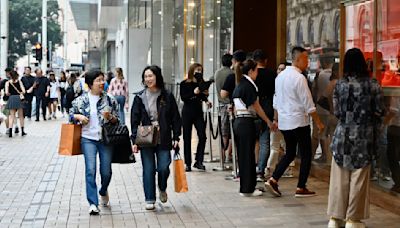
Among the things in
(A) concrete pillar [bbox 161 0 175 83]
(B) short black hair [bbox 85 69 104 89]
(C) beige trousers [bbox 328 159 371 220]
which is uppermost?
(A) concrete pillar [bbox 161 0 175 83]

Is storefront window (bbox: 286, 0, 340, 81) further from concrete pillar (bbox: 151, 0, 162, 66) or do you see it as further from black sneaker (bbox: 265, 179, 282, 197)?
concrete pillar (bbox: 151, 0, 162, 66)

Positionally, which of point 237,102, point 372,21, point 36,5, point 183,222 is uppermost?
point 36,5

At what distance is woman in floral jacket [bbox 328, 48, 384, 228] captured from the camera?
6051 millimetres

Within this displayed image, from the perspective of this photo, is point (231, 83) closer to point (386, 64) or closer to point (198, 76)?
point (198, 76)

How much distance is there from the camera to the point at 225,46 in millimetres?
13805

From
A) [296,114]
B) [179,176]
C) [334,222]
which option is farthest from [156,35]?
[334,222]

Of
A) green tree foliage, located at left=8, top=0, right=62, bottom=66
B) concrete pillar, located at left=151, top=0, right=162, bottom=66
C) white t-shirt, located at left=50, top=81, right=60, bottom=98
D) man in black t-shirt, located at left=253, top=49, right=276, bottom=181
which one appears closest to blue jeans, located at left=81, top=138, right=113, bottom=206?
man in black t-shirt, located at left=253, top=49, right=276, bottom=181

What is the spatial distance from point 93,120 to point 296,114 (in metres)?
2.44

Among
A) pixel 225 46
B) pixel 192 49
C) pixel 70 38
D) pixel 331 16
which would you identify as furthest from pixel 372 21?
pixel 70 38

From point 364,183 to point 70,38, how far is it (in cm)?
12584

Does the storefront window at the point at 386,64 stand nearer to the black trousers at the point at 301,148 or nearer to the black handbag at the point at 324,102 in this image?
the black trousers at the point at 301,148

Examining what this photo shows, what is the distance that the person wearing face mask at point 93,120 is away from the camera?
7.14 m

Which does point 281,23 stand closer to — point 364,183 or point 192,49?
point 364,183

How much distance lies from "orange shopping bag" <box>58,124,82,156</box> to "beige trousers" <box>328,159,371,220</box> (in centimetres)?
283
